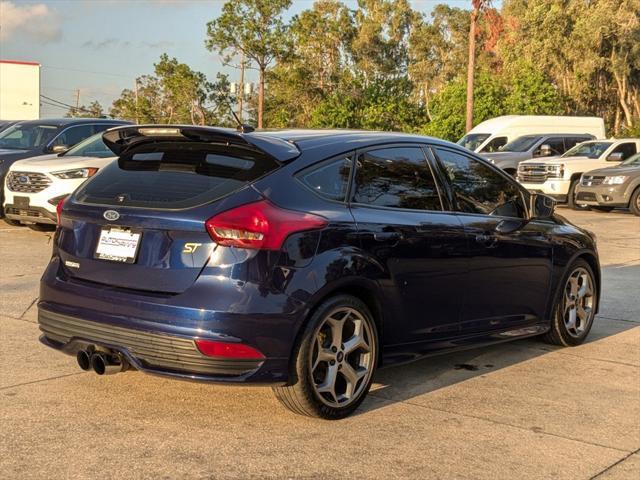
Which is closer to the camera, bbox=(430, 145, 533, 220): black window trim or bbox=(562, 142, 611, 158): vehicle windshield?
bbox=(430, 145, 533, 220): black window trim

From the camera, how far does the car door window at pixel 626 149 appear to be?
22.0 meters

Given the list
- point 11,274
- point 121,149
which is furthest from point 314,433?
point 11,274

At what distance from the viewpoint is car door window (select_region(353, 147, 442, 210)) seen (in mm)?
5016

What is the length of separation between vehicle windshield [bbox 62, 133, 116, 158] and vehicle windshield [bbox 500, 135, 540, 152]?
14.8 metres

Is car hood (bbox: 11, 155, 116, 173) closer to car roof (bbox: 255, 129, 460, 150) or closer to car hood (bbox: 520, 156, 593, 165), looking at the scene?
car roof (bbox: 255, 129, 460, 150)

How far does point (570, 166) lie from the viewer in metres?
21.5

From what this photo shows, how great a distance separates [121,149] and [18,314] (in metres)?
2.60

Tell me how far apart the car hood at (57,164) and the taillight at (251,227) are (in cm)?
828

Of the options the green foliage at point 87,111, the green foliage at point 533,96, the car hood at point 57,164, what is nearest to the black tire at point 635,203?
the car hood at point 57,164

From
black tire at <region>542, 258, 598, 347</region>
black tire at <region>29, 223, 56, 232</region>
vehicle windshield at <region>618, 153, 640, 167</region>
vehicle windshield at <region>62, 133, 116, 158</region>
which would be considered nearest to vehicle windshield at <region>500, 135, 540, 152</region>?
vehicle windshield at <region>618, 153, 640, 167</region>

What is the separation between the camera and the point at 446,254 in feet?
17.4

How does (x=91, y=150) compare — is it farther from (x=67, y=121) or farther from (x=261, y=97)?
(x=261, y=97)

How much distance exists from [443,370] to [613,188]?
14766mm

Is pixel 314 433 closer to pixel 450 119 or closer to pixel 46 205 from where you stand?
pixel 46 205
